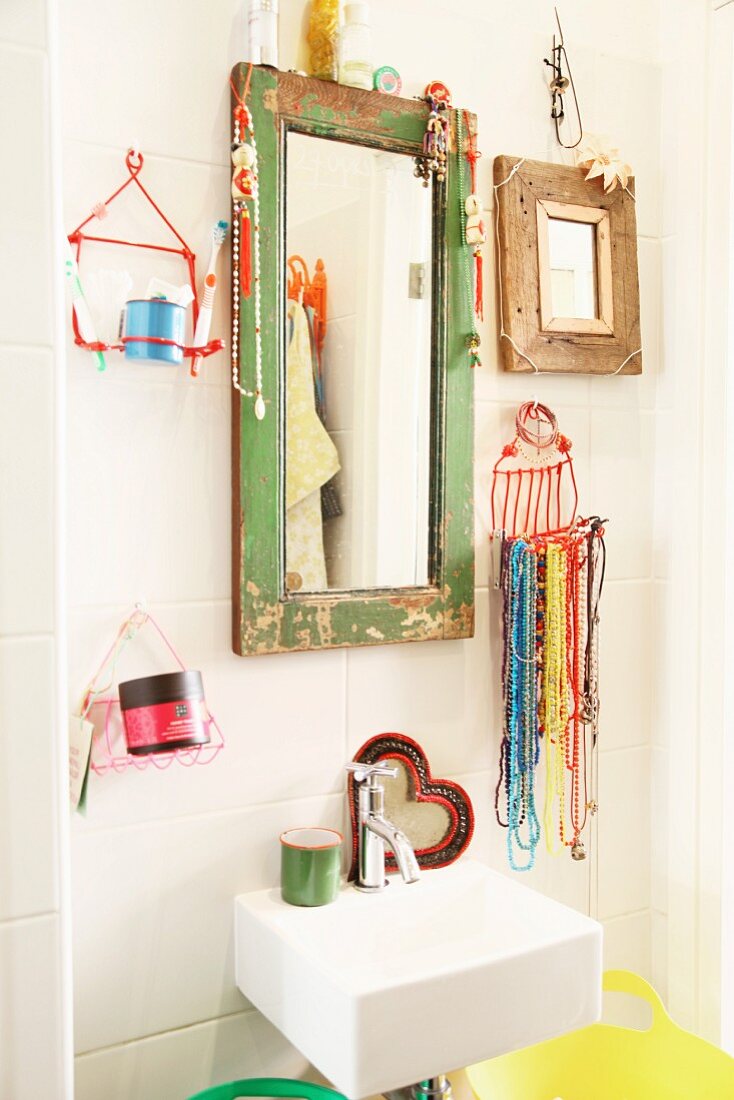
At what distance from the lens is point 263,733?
4.61 ft

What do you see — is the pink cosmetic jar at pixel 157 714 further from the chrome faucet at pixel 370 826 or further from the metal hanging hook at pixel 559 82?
the metal hanging hook at pixel 559 82

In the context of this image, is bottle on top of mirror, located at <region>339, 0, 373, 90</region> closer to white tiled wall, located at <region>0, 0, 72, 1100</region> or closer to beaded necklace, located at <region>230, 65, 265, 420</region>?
beaded necklace, located at <region>230, 65, 265, 420</region>

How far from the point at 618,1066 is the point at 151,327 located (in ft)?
4.32

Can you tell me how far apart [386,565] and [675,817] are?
70 cm

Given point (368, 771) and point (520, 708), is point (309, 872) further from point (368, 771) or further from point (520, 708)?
point (520, 708)

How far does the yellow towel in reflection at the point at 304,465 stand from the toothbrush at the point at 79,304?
10.5 inches

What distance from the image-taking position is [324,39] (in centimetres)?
137

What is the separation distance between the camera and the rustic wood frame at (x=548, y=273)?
1.55m

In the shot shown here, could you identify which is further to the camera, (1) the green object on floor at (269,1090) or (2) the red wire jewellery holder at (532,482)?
(2) the red wire jewellery holder at (532,482)

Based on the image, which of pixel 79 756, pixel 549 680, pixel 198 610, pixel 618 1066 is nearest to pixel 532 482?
pixel 549 680

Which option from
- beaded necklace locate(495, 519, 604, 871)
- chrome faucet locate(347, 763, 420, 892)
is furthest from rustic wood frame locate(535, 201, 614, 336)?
chrome faucet locate(347, 763, 420, 892)

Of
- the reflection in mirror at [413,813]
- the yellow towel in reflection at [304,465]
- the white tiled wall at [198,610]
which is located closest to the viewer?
the white tiled wall at [198,610]

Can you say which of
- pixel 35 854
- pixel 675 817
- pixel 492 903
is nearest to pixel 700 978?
pixel 675 817

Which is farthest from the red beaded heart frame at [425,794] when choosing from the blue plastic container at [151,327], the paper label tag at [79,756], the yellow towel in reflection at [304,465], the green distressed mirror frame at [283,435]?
the blue plastic container at [151,327]
